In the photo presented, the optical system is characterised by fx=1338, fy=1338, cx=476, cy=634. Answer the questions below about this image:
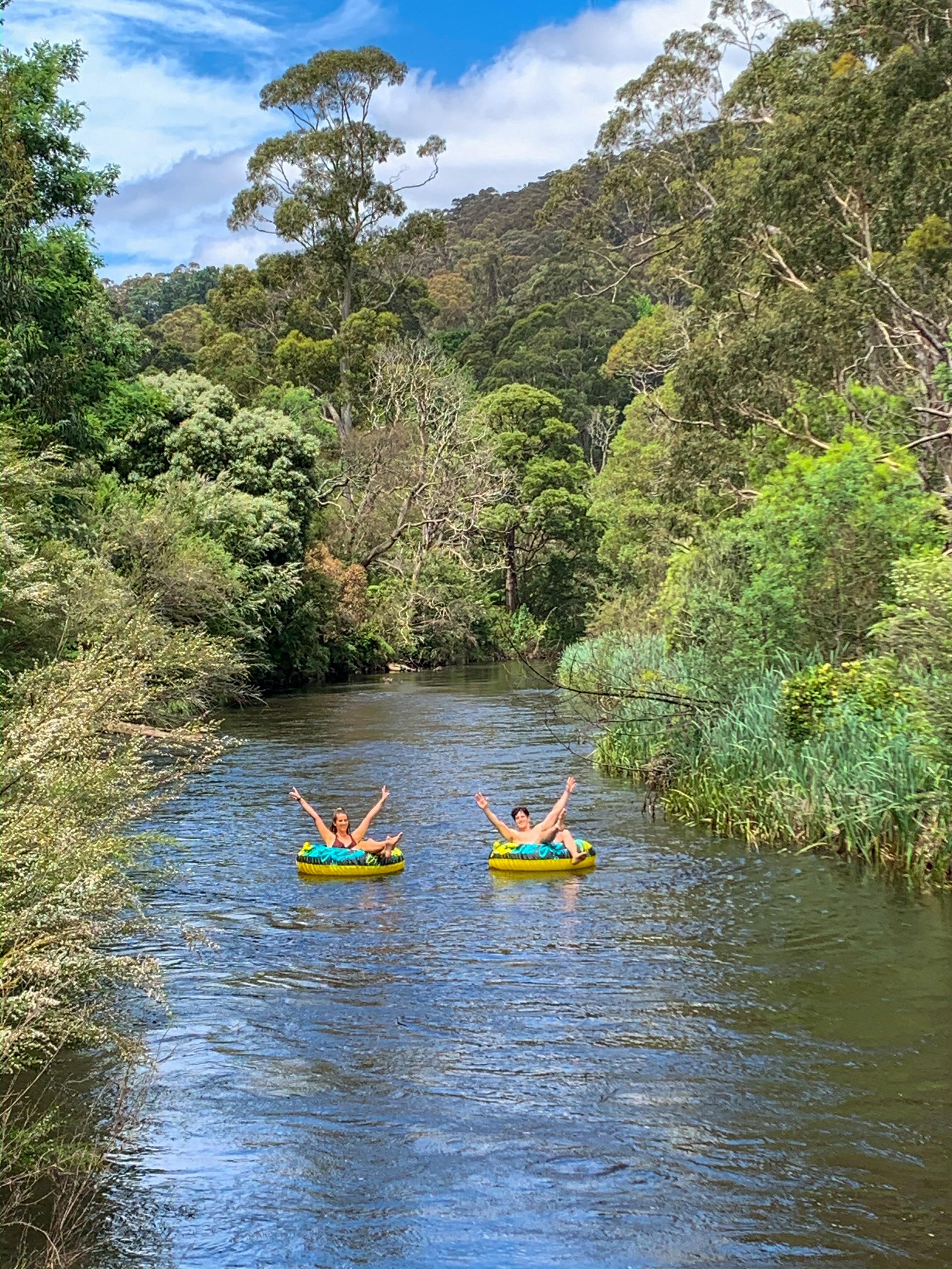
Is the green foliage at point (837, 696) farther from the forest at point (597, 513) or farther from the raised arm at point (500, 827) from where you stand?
the raised arm at point (500, 827)

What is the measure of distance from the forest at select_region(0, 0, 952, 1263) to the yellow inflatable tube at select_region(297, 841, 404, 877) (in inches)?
75.2

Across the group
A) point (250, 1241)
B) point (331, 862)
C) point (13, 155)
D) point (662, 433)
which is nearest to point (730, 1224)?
point (250, 1241)

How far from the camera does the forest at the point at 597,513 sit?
410 inches

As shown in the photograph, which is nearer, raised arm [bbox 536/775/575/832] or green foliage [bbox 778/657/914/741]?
green foliage [bbox 778/657/914/741]

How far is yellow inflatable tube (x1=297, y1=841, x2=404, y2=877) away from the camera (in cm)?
1558

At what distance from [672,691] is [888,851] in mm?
5706

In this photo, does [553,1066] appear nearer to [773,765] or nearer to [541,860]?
[541,860]

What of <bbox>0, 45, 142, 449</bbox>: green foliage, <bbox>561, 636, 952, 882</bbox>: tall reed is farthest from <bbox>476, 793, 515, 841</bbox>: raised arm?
<bbox>0, 45, 142, 449</bbox>: green foliage

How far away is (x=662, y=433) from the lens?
41969mm

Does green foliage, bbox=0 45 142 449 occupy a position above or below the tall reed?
above

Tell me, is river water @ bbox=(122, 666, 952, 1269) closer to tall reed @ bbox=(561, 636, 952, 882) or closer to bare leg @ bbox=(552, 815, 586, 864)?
bare leg @ bbox=(552, 815, 586, 864)

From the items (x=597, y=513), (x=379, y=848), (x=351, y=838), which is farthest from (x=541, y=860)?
(x=597, y=513)

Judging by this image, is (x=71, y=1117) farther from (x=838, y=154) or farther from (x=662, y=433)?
(x=662, y=433)

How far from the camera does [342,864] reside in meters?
15.6
